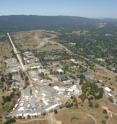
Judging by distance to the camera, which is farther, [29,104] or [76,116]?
[29,104]

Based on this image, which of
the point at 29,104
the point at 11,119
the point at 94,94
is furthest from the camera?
the point at 94,94

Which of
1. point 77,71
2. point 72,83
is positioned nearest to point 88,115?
point 72,83

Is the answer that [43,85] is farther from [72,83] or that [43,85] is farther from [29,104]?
[29,104]

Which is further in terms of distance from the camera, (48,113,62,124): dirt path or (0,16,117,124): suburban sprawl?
(0,16,117,124): suburban sprawl

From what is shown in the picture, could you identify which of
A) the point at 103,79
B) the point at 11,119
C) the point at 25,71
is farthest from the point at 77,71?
the point at 11,119

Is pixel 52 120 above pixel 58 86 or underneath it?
above

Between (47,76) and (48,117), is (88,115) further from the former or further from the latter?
(47,76)

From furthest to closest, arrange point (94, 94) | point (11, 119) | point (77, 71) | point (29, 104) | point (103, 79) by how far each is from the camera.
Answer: point (77, 71) < point (103, 79) < point (94, 94) < point (29, 104) < point (11, 119)

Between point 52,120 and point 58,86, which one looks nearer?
point 52,120

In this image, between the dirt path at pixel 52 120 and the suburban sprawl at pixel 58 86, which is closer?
the dirt path at pixel 52 120
